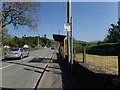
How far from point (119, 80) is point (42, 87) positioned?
3076mm

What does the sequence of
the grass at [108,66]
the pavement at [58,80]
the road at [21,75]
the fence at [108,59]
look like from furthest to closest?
the road at [21,75]
the pavement at [58,80]
the grass at [108,66]
the fence at [108,59]

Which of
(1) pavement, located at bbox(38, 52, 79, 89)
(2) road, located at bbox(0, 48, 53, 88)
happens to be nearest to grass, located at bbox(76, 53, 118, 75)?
(1) pavement, located at bbox(38, 52, 79, 89)

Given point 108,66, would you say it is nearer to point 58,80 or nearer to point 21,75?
point 58,80

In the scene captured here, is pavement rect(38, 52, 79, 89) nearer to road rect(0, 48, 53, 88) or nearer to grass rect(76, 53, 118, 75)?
road rect(0, 48, 53, 88)

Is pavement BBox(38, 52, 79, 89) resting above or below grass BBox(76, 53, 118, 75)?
below

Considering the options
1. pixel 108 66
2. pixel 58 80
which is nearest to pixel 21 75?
pixel 58 80

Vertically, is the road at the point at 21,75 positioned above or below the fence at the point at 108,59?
below

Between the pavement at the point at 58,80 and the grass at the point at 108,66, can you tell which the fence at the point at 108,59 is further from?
the pavement at the point at 58,80

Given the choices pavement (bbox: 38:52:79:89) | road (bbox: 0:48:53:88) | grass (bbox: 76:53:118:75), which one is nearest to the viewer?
grass (bbox: 76:53:118:75)

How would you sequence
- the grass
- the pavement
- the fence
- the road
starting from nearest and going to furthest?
1. the fence
2. the grass
3. the pavement
4. the road

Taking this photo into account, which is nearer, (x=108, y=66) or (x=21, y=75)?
(x=108, y=66)

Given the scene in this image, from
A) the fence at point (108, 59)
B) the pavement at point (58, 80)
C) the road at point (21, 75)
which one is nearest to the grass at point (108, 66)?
the fence at point (108, 59)

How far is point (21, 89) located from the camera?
475 cm

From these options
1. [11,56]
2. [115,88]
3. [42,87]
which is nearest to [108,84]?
[115,88]
